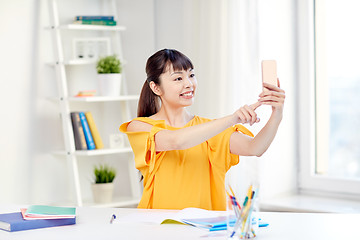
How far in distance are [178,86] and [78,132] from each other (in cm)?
122

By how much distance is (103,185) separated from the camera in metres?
3.46

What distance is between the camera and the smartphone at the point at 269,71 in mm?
2020

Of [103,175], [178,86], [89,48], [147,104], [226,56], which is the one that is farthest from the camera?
[89,48]

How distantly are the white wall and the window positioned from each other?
0.09 m

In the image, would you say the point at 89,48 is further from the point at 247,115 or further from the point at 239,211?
the point at 239,211

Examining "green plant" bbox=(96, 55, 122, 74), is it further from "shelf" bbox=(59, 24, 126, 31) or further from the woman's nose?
the woman's nose

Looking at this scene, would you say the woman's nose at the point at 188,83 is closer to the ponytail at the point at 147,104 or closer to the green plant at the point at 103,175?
the ponytail at the point at 147,104

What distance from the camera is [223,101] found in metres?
3.28

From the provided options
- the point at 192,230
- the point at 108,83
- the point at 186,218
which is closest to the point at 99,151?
the point at 108,83

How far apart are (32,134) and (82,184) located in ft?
1.64

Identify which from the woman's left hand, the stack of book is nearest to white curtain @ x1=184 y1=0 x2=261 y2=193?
the woman's left hand

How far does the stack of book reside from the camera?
6.21ft

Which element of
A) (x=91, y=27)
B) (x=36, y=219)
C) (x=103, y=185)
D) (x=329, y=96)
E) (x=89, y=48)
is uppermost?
(x=91, y=27)

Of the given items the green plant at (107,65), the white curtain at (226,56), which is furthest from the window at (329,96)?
the green plant at (107,65)
